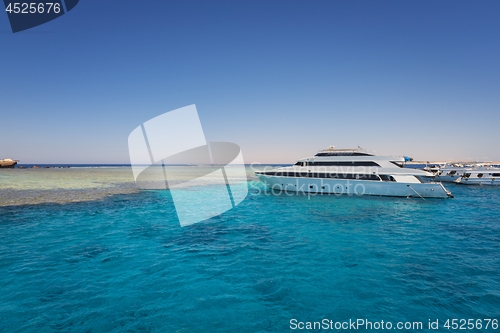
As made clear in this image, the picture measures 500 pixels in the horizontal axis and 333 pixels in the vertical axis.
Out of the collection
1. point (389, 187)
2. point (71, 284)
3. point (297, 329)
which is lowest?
point (389, 187)

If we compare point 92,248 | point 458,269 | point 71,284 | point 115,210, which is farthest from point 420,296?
point 115,210

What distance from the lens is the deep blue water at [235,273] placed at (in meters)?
6.84

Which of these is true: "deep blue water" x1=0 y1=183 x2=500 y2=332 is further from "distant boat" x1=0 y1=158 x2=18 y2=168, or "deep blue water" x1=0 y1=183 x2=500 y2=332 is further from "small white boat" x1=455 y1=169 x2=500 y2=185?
"distant boat" x1=0 y1=158 x2=18 y2=168

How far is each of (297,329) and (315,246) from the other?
682 centimetres

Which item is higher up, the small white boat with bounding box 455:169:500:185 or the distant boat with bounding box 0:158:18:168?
the distant boat with bounding box 0:158:18:168

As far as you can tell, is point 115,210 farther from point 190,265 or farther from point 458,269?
point 458,269

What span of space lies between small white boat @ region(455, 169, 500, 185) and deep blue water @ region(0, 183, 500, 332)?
45249mm

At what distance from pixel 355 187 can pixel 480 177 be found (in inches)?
1613

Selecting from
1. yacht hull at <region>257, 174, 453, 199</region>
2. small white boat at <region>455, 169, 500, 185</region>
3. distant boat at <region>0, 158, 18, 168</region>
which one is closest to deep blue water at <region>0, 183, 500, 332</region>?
yacht hull at <region>257, 174, 453, 199</region>

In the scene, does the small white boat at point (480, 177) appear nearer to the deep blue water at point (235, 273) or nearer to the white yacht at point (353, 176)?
the white yacht at point (353, 176)

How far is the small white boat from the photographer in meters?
49.3

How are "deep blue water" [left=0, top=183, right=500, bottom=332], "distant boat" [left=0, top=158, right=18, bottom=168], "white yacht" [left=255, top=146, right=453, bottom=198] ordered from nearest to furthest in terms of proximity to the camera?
"deep blue water" [left=0, top=183, right=500, bottom=332], "white yacht" [left=255, top=146, right=453, bottom=198], "distant boat" [left=0, top=158, right=18, bottom=168]

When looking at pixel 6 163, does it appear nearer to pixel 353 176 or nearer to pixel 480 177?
pixel 353 176

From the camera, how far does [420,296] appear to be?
7871 millimetres
